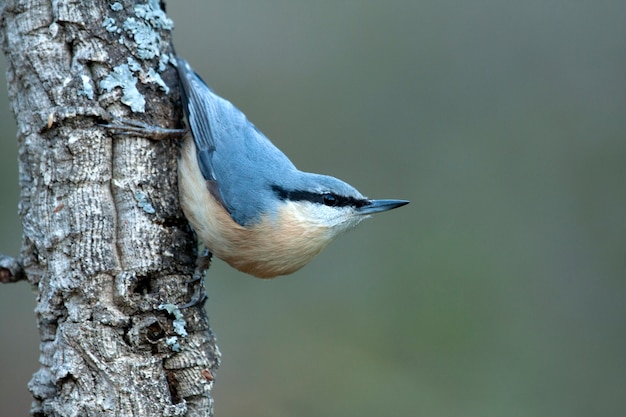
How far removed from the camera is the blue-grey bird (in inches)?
114

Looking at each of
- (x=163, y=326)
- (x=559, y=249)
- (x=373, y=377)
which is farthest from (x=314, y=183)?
(x=559, y=249)

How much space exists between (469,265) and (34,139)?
321cm

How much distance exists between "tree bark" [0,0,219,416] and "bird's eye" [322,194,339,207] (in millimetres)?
603

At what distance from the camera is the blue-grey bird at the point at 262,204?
2.89 m

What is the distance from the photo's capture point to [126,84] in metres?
2.66

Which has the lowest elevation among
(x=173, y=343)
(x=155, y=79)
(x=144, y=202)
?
(x=173, y=343)

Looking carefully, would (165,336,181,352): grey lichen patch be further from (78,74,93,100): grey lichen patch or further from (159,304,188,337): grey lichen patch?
(78,74,93,100): grey lichen patch

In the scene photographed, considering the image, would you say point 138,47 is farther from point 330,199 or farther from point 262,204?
point 330,199

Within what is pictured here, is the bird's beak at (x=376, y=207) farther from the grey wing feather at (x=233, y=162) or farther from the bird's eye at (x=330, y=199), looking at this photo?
the grey wing feather at (x=233, y=162)

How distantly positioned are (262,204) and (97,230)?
700 millimetres

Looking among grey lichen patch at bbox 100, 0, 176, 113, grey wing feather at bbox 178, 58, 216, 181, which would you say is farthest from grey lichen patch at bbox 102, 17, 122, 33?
grey wing feather at bbox 178, 58, 216, 181

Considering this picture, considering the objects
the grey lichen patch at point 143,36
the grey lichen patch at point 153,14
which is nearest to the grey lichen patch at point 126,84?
the grey lichen patch at point 143,36

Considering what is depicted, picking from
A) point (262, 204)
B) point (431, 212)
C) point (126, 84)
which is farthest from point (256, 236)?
point (431, 212)

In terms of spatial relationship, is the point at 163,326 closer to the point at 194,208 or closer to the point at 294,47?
the point at 194,208
